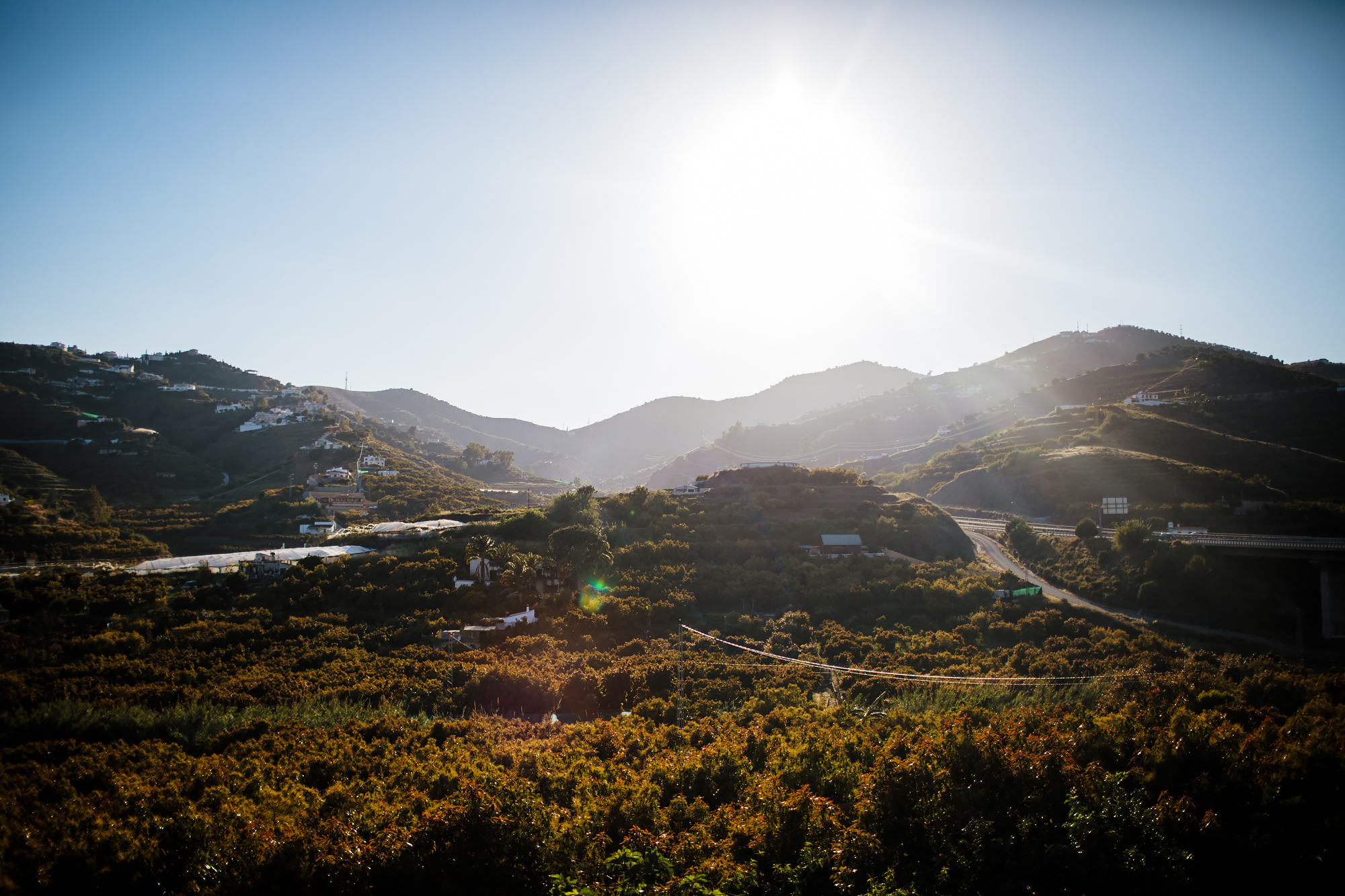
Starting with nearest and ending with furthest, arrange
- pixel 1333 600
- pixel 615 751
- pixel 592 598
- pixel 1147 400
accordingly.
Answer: pixel 615 751 < pixel 1333 600 < pixel 592 598 < pixel 1147 400

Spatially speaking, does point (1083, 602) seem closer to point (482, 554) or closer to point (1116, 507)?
point (1116, 507)

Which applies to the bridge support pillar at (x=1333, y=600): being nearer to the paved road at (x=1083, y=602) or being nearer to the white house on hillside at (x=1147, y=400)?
the paved road at (x=1083, y=602)

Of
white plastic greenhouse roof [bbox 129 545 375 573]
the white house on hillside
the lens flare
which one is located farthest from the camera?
the white house on hillside

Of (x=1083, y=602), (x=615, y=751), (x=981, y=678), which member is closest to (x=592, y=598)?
(x=615, y=751)

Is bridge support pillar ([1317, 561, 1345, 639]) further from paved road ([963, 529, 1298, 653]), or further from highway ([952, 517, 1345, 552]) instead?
paved road ([963, 529, 1298, 653])

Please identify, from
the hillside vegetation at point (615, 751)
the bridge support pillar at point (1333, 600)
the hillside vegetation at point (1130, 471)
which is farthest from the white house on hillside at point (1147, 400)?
the hillside vegetation at point (615, 751)

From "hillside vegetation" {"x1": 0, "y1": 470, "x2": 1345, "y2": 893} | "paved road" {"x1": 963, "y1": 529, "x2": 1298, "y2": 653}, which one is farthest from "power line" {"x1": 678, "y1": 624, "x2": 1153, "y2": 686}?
"paved road" {"x1": 963, "y1": 529, "x2": 1298, "y2": 653}
